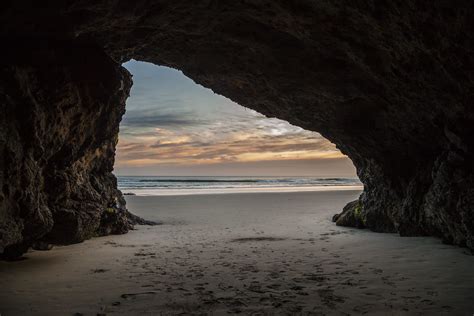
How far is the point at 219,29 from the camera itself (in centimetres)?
826

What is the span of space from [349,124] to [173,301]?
847 centimetres

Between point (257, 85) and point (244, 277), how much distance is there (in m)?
6.63

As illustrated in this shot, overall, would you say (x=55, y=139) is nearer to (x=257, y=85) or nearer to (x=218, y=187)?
(x=257, y=85)

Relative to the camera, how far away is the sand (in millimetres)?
4520

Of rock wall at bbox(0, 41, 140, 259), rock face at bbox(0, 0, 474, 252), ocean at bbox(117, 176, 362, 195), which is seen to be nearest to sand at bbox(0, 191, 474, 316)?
rock wall at bbox(0, 41, 140, 259)

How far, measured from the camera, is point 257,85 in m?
11.1

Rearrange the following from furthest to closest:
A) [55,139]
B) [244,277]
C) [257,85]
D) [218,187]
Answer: [218,187] < [257,85] < [55,139] < [244,277]

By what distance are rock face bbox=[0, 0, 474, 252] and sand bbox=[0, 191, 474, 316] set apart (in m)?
1.01

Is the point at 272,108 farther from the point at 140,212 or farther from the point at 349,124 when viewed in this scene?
the point at 140,212

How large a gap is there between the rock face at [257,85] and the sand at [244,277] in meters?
1.01

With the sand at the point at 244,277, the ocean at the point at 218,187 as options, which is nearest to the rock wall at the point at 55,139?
the sand at the point at 244,277

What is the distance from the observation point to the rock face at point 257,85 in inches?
245

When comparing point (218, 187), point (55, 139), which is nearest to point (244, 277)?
point (55, 139)

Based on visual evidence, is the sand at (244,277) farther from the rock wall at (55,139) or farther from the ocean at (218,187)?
the ocean at (218,187)
